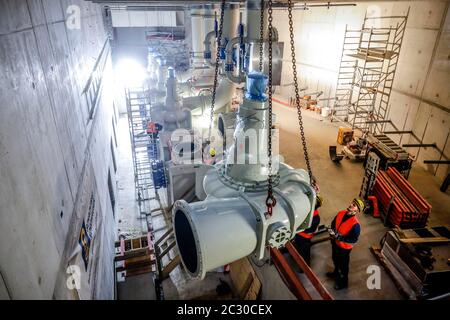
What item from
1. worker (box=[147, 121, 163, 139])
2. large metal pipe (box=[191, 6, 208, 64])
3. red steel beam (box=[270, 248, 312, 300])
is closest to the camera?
red steel beam (box=[270, 248, 312, 300])

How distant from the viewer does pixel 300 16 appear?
1738 centimetres

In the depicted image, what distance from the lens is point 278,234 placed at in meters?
Answer: 2.56

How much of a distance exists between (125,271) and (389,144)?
8.39m

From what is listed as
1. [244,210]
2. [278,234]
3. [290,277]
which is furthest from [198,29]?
[278,234]

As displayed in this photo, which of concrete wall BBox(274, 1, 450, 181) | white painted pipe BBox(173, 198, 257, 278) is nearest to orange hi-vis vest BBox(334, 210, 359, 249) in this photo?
white painted pipe BBox(173, 198, 257, 278)

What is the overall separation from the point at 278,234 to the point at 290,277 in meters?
2.87

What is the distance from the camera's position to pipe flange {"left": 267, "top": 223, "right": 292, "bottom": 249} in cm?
253

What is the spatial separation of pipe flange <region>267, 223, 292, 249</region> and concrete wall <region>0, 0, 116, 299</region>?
5.81 feet

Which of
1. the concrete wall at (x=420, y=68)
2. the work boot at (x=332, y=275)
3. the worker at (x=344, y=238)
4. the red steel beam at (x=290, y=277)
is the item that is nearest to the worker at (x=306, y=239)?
the worker at (x=344, y=238)

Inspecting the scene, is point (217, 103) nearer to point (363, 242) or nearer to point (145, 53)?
point (363, 242)

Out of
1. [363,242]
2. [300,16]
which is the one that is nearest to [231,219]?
[363,242]

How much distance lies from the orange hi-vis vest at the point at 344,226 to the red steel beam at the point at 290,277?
4.43ft

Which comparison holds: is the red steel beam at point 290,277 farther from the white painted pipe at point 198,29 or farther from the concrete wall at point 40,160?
the white painted pipe at point 198,29

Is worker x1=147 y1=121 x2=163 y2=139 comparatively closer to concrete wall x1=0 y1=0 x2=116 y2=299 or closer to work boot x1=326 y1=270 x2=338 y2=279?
concrete wall x1=0 y1=0 x2=116 y2=299
